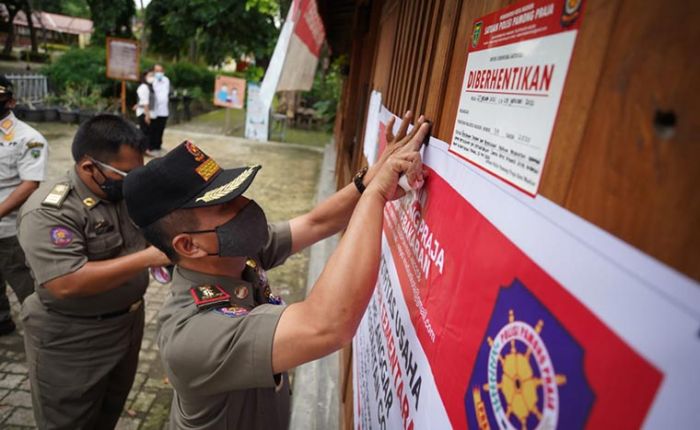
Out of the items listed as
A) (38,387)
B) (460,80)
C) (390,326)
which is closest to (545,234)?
(460,80)

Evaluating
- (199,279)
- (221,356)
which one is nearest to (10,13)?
(199,279)

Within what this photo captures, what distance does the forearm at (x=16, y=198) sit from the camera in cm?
305

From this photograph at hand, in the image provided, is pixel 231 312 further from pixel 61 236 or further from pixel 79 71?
pixel 79 71

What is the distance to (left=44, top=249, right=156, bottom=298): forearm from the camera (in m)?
2.02

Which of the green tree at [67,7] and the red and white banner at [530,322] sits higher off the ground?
the green tree at [67,7]

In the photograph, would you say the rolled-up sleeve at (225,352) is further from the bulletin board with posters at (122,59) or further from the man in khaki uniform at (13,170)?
the bulletin board with posters at (122,59)

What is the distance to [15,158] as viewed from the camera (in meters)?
3.12

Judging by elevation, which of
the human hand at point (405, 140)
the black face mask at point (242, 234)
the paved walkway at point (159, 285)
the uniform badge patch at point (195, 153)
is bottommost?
the paved walkway at point (159, 285)

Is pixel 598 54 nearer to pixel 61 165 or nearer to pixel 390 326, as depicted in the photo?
pixel 390 326

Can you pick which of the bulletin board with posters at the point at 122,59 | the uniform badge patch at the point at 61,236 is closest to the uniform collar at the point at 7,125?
the uniform badge patch at the point at 61,236

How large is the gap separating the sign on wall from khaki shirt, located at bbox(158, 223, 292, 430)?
2.49 feet

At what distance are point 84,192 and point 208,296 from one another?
1323 millimetres

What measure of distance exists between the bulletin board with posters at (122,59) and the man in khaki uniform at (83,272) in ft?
32.4

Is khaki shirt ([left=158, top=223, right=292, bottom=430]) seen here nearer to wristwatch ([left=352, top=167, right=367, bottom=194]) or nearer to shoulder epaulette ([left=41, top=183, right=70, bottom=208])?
wristwatch ([left=352, top=167, right=367, bottom=194])
